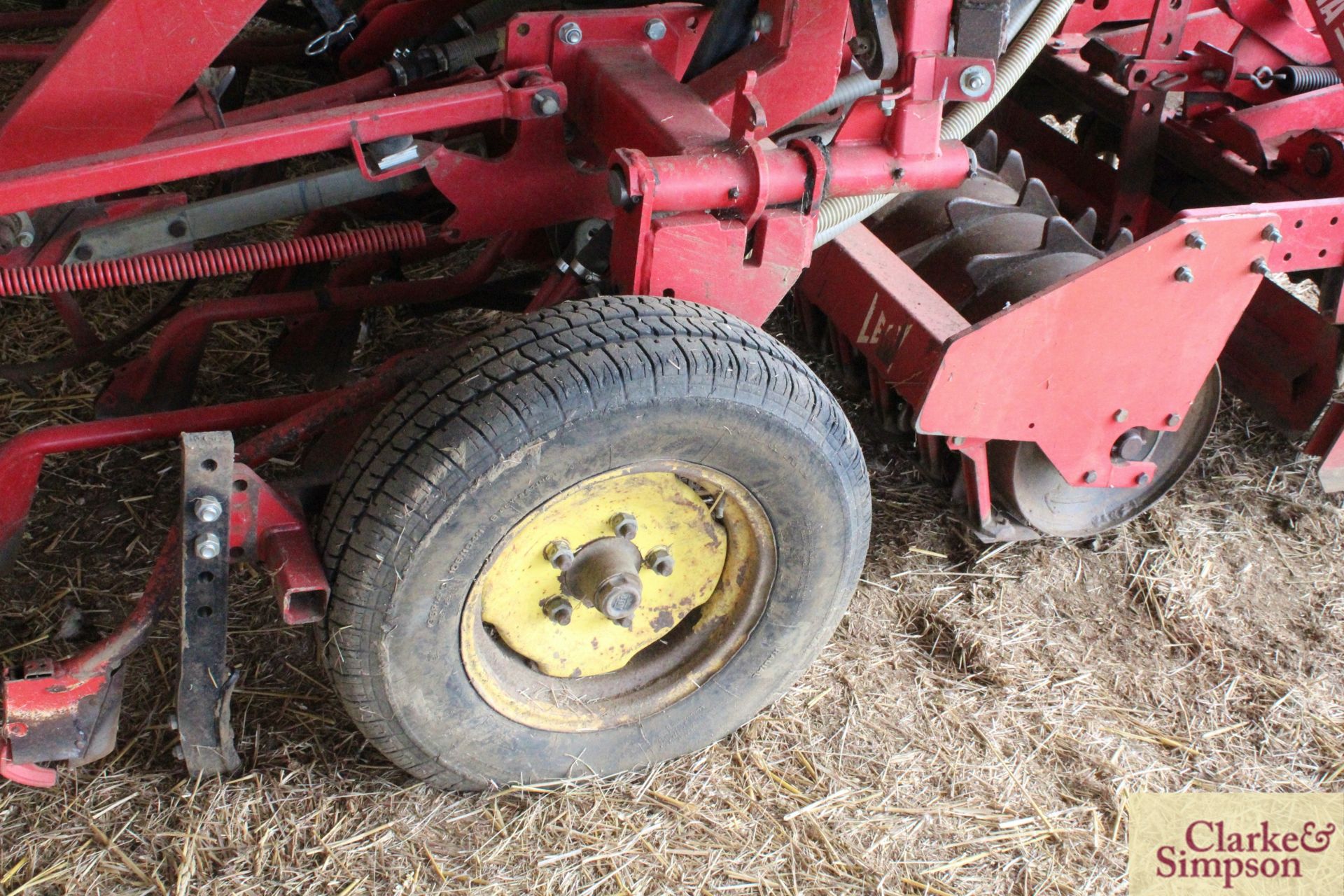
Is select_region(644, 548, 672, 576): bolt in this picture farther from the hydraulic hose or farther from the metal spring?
the metal spring

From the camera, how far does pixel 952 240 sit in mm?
2852

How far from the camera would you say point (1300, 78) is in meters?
3.10

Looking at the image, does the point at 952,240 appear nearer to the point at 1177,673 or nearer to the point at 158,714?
the point at 1177,673

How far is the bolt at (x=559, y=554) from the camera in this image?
2.10 m

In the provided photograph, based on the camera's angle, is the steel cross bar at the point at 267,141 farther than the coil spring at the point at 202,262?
No

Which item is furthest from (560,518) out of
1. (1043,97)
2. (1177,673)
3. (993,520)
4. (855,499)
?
(1043,97)

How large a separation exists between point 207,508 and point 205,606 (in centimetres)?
20

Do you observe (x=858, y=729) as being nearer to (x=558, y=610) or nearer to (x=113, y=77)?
(x=558, y=610)

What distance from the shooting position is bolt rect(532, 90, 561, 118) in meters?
2.23

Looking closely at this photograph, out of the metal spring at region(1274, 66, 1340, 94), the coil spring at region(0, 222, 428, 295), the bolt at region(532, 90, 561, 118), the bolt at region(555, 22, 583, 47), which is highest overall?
the bolt at region(555, 22, 583, 47)

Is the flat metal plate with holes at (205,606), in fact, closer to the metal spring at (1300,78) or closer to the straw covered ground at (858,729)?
the straw covered ground at (858,729)

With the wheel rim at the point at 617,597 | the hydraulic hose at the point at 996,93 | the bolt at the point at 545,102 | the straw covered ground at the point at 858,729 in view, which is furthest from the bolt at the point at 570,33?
the straw covered ground at the point at 858,729

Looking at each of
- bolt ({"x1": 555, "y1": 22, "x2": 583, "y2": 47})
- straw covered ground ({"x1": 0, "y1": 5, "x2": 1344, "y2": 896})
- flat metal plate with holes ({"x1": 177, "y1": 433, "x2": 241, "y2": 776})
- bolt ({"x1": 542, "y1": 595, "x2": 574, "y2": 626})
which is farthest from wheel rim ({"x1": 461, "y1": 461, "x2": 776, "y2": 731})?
bolt ({"x1": 555, "y1": 22, "x2": 583, "y2": 47})

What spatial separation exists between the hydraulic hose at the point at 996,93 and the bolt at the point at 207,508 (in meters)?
1.23
